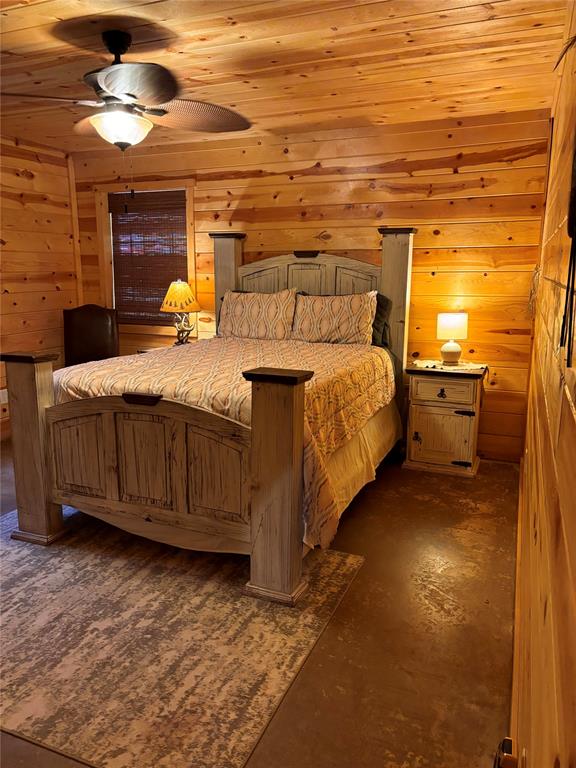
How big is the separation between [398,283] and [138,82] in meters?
2.25

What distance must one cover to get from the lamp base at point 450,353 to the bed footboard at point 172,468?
1962 millimetres

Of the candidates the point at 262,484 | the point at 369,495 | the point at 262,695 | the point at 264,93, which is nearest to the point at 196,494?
the point at 262,484

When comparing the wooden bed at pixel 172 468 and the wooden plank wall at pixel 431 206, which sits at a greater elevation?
the wooden plank wall at pixel 431 206

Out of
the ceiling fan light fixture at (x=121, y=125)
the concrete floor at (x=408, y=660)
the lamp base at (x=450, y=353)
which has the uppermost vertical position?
the ceiling fan light fixture at (x=121, y=125)

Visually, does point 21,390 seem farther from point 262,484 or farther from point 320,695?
point 320,695

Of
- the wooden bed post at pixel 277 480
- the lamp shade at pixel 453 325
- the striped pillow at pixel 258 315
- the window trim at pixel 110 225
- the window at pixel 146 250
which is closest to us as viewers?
the wooden bed post at pixel 277 480

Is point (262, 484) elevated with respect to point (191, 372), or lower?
lower

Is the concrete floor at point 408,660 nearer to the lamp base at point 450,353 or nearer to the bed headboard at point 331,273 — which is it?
the lamp base at point 450,353

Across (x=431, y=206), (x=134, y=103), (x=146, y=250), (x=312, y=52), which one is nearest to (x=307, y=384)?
(x=134, y=103)

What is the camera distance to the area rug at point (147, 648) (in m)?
1.62

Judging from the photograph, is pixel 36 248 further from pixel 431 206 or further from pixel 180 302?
pixel 431 206

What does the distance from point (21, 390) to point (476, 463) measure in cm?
287

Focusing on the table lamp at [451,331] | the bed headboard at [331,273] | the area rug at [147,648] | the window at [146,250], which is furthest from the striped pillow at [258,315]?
the area rug at [147,648]

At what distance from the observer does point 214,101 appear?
11.8ft
